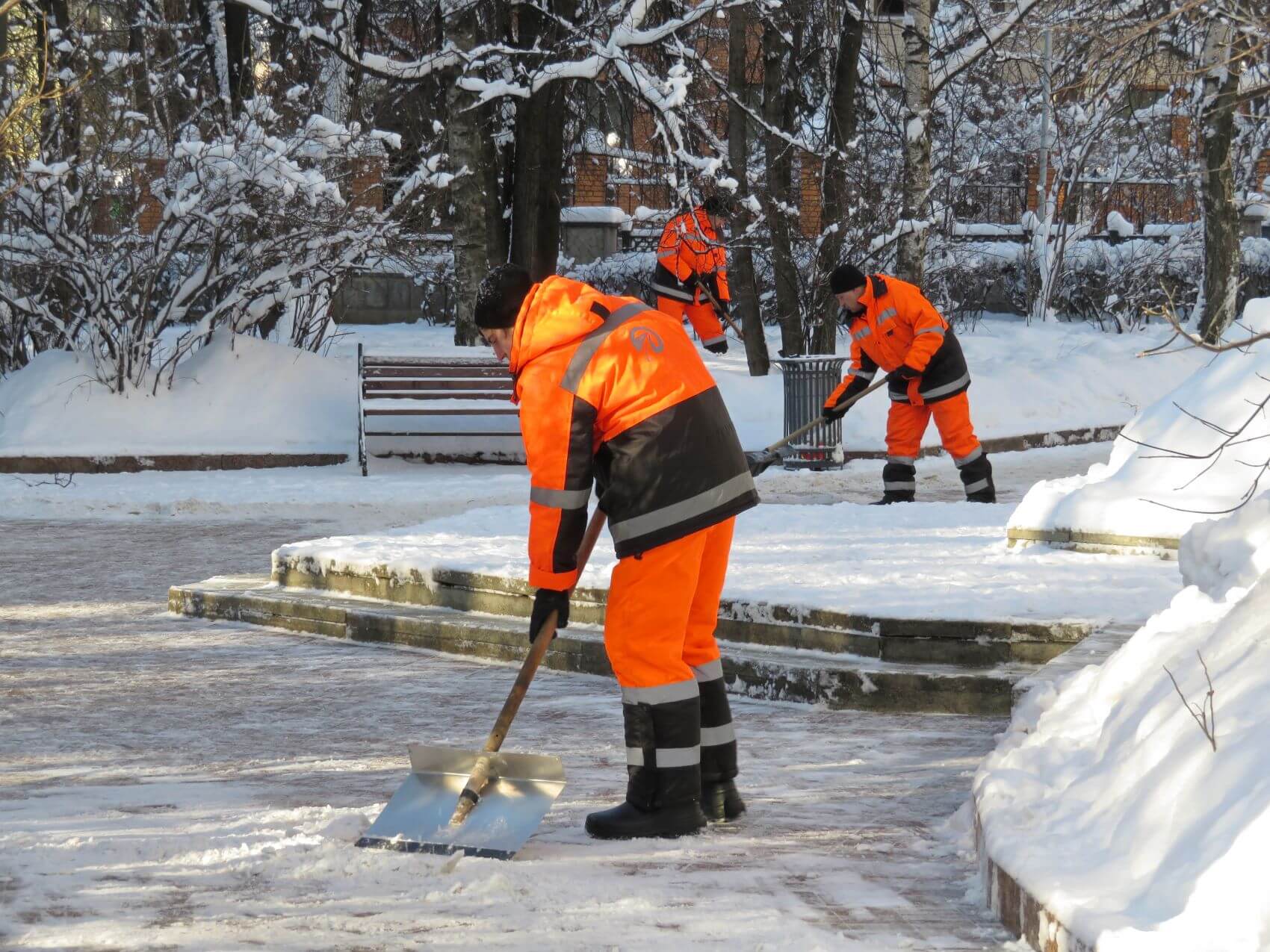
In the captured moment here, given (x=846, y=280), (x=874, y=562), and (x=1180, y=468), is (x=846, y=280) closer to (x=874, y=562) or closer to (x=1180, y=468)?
(x=1180, y=468)

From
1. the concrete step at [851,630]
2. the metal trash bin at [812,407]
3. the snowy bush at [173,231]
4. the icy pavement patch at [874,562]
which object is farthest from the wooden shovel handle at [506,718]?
the snowy bush at [173,231]

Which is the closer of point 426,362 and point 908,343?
point 908,343

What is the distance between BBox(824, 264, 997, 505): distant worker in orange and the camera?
9.95 metres

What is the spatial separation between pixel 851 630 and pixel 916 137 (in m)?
10.3

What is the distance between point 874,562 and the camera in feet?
25.5

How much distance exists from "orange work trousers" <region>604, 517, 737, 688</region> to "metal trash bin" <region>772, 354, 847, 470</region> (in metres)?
9.01

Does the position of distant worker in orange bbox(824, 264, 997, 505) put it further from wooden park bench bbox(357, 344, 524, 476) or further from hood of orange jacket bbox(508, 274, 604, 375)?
hood of orange jacket bbox(508, 274, 604, 375)

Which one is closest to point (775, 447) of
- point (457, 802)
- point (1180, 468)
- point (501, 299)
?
point (1180, 468)

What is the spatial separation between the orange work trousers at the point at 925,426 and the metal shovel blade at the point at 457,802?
5939 millimetres

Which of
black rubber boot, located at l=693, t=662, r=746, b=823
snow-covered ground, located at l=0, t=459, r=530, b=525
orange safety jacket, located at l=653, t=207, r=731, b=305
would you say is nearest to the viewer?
black rubber boot, located at l=693, t=662, r=746, b=823

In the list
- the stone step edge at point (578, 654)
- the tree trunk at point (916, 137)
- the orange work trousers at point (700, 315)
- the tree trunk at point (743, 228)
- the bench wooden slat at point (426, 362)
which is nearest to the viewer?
the stone step edge at point (578, 654)

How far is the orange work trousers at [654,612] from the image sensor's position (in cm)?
445

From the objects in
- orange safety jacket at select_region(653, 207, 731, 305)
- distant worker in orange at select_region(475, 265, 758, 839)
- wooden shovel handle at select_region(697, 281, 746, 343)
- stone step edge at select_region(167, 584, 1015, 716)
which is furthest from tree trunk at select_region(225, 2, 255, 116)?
distant worker in orange at select_region(475, 265, 758, 839)

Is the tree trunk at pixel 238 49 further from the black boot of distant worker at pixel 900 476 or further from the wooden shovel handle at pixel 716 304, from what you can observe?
the black boot of distant worker at pixel 900 476
